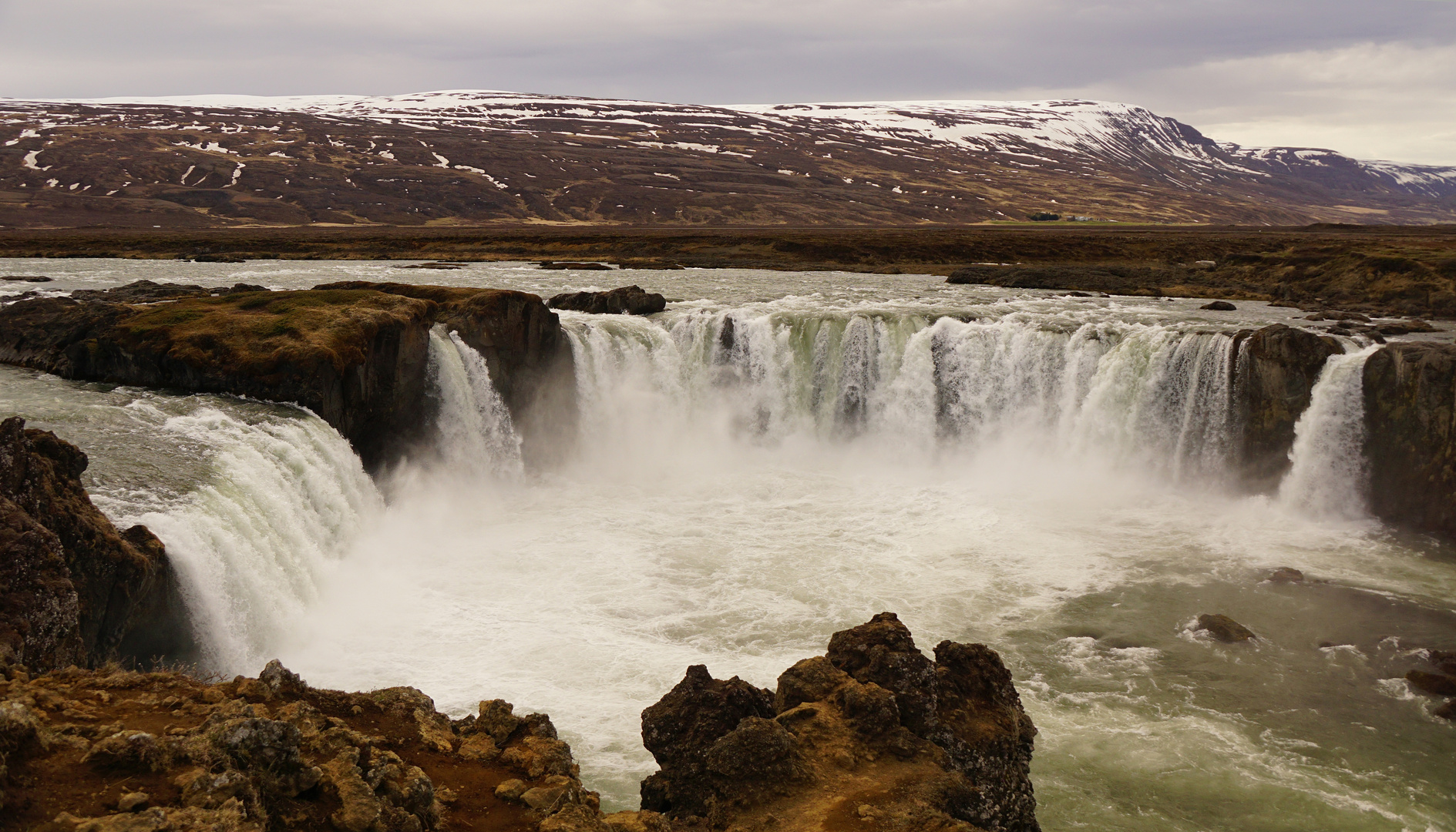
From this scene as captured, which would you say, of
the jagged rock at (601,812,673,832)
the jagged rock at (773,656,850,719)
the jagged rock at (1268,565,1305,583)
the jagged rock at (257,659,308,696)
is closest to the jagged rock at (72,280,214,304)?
the jagged rock at (257,659,308,696)

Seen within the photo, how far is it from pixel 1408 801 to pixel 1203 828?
3.58 m

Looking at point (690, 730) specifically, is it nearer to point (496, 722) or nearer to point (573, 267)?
Result: point (496, 722)

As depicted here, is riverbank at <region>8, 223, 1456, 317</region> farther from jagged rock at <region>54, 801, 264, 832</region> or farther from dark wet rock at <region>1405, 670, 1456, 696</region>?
jagged rock at <region>54, 801, 264, 832</region>

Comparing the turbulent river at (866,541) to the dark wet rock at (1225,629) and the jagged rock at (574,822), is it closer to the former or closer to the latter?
the dark wet rock at (1225,629)

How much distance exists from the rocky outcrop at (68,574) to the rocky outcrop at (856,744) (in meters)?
7.29

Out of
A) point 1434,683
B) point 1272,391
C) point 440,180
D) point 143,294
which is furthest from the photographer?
point 440,180

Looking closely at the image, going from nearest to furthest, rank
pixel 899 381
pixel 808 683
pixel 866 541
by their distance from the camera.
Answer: pixel 808 683, pixel 866 541, pixel 899 381

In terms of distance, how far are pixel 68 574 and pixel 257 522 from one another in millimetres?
6281

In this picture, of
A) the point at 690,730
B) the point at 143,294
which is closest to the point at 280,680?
the point at 690,730

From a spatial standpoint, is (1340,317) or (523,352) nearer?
(523,352)

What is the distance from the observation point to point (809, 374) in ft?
120

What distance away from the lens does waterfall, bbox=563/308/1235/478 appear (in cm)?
3253

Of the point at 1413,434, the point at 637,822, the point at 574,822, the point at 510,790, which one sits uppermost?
the point at 1413,434

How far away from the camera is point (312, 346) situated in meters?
25.4
